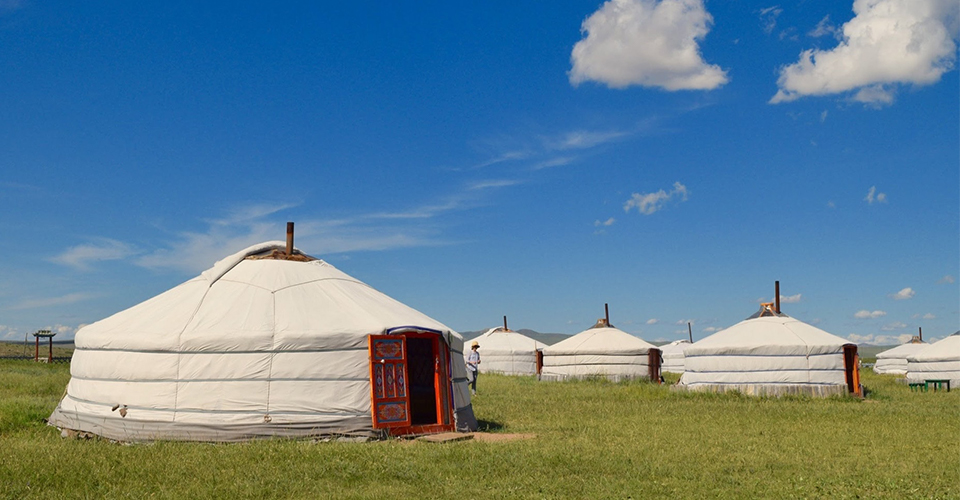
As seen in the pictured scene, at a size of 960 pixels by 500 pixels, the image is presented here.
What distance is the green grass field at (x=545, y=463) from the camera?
831 cm

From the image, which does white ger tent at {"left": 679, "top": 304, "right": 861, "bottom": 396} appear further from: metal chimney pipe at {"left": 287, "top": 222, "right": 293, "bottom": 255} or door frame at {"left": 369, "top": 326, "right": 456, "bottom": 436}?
metal chimney pipe at {"left": 287, "top": 222, "right": 293, "bottom": 255}

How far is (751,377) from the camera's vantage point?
71.7 ft

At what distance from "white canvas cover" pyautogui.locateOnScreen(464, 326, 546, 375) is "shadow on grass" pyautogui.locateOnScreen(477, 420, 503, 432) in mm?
21115

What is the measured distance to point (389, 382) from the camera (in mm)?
12242

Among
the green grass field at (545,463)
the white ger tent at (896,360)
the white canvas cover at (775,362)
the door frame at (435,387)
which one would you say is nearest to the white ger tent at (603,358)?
the white canvas cover at (775,362)

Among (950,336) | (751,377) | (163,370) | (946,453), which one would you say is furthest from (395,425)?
(950,336)

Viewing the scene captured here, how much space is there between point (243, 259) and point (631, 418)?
292 inches

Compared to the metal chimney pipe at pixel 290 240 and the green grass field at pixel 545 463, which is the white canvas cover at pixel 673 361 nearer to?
the green grass field at pixel 545 463

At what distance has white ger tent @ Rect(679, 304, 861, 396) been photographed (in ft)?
70.9

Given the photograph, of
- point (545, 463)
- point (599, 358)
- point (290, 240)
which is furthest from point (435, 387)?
point (599, 358)

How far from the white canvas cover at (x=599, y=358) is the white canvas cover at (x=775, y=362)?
22.5 ft

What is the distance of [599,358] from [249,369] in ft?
64.5

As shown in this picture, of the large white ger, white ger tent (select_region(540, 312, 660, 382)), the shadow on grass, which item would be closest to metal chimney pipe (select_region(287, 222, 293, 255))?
the large white ger

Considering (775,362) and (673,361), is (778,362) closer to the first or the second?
(775,362)
